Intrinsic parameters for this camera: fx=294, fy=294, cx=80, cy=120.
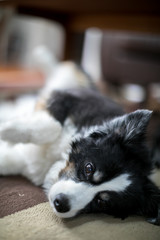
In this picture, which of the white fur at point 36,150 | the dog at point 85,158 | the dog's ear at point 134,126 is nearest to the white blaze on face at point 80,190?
the dog at point 85,158

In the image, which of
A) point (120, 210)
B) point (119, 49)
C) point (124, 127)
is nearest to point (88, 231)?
point (120, 210)

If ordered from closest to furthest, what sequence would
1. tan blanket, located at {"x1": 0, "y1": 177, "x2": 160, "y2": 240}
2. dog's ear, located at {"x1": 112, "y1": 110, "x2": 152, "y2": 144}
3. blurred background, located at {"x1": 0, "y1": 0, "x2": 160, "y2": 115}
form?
tan blanket, located at {"x1": 0, "y1": 177, "x2": 160, "y2": 240} → dog's ear, located at {"x1": 112, "y1": 110, "x2": 152, "y2": 144} → blurred background, located at {"x1": 0, "y1": 0, "x2": 160, "y2": 115}

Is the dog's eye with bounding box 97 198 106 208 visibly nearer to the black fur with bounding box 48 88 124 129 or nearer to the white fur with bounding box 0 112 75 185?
the white fur with bounding box 0 112 75 185

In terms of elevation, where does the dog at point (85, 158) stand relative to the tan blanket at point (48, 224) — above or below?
above

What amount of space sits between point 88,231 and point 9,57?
22.4 ft

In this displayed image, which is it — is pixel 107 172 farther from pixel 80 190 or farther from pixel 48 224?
pixel 48 224

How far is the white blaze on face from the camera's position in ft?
4.31

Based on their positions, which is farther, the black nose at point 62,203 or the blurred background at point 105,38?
the blurred background at point 105,38

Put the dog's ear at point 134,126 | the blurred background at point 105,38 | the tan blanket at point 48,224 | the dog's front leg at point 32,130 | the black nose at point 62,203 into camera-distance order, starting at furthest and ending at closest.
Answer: the blurred background at point 105,38 → the dog's front leg at point 32,130 → the dog's ear at point 134,126 → the black nose at point 62,203 → the tan blanket at point 48,224

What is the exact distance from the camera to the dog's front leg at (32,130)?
63.4 inches

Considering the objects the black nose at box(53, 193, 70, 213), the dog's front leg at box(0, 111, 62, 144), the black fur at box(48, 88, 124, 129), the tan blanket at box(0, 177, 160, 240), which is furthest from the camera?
the black fur at box(48, 88, 124, 129)

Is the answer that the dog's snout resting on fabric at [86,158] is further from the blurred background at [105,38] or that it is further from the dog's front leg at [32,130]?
the blurred background at [105,38]

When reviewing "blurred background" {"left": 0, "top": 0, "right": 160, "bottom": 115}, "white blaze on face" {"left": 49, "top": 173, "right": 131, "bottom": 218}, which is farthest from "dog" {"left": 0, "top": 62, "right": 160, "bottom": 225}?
"blurred background" {"left": 0, "top": 0, "right": 160, "bottom": 115}

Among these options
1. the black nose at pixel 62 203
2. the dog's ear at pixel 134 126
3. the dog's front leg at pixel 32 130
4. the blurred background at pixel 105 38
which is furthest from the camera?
the blurred background at pixel 105 38
